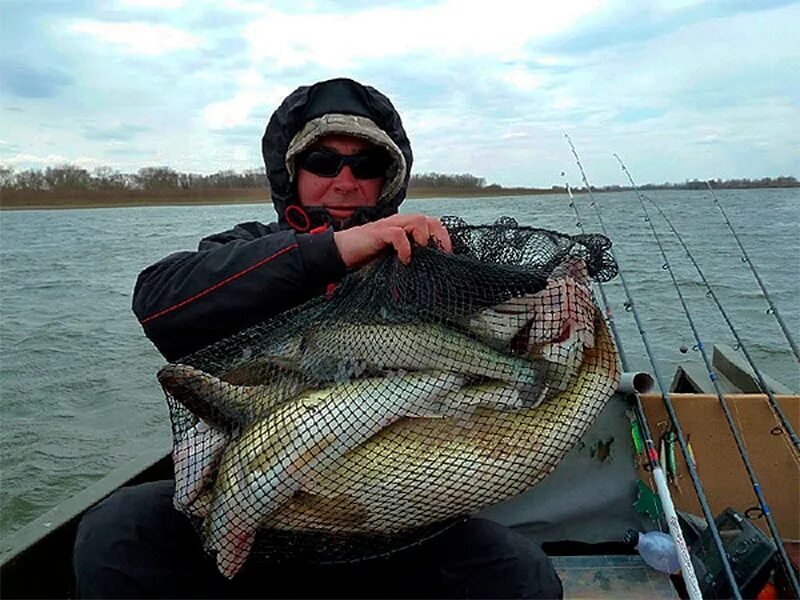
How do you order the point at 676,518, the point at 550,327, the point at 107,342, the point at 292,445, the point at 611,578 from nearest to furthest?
the point at 292,445
the point at 550,327
the point at 676,518
the point at 611,578
the point at 107,342

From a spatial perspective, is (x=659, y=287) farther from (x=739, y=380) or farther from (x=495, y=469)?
(x=495, y=469)

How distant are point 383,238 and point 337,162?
0.78 m

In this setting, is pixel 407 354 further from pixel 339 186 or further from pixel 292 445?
pixel 339 186

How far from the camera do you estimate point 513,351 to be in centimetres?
203

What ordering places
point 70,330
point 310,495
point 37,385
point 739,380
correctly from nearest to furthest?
point 310,495 < point 739,380 < point 37,385 < point 70,330

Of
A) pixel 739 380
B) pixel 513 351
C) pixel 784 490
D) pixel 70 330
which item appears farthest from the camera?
pixel 70 330

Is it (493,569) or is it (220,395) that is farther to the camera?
(493,569)

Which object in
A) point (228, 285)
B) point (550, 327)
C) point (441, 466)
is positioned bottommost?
point (441, 466)

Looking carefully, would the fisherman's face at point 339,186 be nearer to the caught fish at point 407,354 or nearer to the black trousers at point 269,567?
the caught fish at point 407,354

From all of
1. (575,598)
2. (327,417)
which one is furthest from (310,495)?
(575,598)

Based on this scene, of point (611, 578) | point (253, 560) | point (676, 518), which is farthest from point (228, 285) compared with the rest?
point (611, 578)

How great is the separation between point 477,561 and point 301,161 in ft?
4.87

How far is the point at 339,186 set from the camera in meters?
2.76

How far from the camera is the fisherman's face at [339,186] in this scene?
2.73 meters
